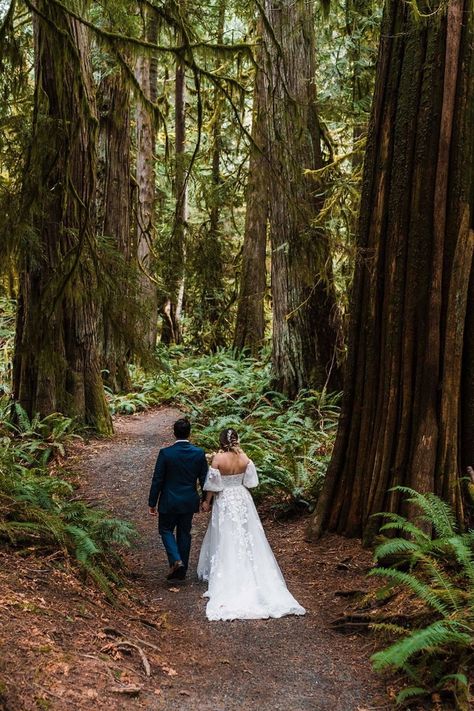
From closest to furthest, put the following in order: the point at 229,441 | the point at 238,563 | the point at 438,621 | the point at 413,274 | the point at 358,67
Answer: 1. the point at 438,621
2. the point at 238,563
3. the point at 413,274
4. the point at 229,441
5. the point at 358,67

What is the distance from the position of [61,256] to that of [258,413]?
13.8 ft

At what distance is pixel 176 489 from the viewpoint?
651 centimetres

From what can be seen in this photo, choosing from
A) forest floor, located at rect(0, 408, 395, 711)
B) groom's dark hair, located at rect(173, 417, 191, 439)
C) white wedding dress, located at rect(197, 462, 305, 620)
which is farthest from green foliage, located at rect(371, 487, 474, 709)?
groom's dark hair, located at rect(173, 417, 191, 439)

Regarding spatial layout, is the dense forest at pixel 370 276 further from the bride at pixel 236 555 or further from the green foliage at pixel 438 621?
the bride at pixel 236 555

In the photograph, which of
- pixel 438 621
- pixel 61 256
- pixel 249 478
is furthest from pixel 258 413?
pixel 438 621

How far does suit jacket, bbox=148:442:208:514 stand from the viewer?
21.2ft

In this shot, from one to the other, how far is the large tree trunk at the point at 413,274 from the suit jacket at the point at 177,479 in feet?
5.00

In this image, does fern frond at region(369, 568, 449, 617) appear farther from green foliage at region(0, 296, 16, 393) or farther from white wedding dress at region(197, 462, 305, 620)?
green foliage at region(0, 296, 16, 393)

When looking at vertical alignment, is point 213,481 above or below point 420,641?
above

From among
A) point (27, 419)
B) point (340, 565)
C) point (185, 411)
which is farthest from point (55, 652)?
point (185, 411)

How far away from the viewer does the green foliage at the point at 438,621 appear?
3.81 metres

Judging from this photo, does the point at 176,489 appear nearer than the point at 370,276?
Yes

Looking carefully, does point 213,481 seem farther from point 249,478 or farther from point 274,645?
point 274,645

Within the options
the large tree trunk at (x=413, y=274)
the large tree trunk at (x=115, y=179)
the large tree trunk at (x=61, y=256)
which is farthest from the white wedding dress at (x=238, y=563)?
the large tree trunk at (x=115, y=179)
